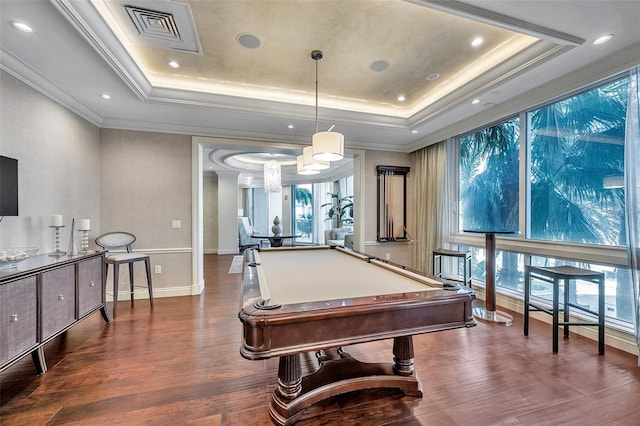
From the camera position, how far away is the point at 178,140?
4145 millimetres

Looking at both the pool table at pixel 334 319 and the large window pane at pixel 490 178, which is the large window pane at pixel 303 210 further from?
the pool table at pixel 334 319

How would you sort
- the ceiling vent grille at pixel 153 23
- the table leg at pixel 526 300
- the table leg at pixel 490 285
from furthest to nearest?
the table leg at pixel 490 285, the table leg at pixel 526 300, the ceiling vent grille at pixel 153 23

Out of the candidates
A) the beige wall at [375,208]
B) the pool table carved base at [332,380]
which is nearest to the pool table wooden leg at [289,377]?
the pool table carved base at [332,380]

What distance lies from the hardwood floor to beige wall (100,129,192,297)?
1.28 m

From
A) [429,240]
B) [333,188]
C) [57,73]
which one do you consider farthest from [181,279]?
[333,188]

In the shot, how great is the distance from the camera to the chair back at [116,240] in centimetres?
360

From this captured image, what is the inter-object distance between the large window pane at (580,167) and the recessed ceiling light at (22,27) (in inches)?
197

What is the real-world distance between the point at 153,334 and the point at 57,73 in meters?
2.71

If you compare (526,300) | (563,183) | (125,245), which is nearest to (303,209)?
(125,245)

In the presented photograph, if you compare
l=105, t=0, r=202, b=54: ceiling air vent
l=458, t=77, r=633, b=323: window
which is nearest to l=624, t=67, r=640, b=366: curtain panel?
l=458, t=77, r=633, b=323: window

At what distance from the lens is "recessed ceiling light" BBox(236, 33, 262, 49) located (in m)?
2.50

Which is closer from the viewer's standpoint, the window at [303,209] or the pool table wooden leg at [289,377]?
the pool table wooden leg at [289,377]

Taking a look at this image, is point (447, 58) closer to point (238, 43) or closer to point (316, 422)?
point (238, 43)

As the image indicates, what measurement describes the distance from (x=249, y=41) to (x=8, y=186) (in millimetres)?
2393
